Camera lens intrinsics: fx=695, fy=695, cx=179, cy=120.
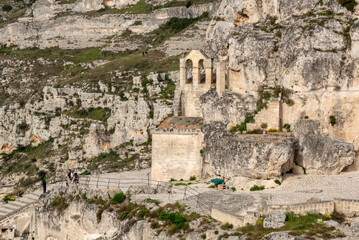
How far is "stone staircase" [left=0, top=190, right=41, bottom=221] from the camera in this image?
51.5 meters

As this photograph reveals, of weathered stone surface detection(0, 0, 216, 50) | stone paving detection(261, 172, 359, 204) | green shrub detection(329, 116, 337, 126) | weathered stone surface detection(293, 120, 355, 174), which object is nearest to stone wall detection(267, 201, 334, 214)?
stone paving detection(261, 172, 359, 204)

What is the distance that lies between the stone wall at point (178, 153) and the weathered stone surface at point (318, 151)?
6.96m

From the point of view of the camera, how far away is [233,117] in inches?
1868

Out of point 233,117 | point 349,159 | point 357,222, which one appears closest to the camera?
point 357,222

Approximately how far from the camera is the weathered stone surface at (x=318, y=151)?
146 feet

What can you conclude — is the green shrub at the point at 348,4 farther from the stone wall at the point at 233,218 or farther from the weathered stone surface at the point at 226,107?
the stone wall at the point at 233,218

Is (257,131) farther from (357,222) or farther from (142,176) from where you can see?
(357,222)

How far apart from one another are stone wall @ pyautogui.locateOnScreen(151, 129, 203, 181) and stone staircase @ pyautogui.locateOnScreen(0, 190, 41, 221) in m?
10.7

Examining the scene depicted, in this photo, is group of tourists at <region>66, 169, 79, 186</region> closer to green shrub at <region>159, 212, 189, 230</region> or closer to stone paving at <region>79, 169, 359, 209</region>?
stone paving at <region>79, 169, 359, 209</region>

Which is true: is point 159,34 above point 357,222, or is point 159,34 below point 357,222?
above


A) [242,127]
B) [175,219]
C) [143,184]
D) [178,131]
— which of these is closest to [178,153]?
[178,131]

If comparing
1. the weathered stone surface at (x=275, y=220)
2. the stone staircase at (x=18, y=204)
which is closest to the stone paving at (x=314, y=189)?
the weathered stone surface at (x=275, y=220)

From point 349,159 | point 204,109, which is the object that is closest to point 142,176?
point 204,109

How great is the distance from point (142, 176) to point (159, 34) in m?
59.2
